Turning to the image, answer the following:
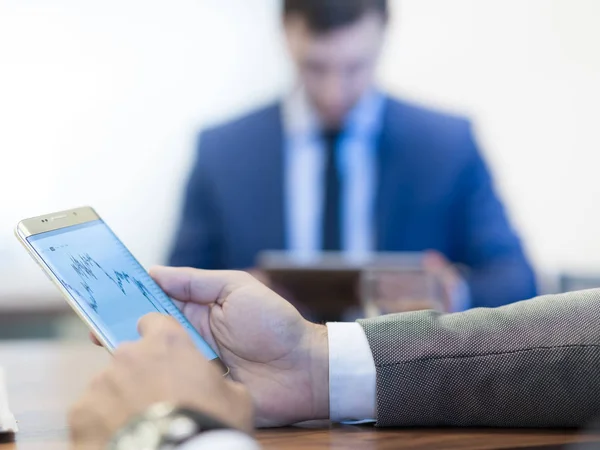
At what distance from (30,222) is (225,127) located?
1.83 metres

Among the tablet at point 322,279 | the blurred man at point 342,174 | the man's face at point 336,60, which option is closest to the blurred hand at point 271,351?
the tablet at point 322,279

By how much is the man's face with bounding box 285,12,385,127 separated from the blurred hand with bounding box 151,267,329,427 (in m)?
1.83

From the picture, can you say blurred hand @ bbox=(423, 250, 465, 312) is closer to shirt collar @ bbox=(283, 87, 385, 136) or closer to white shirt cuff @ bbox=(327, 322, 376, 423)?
shirt collar @ bbox=(283, 87, 385, 136)

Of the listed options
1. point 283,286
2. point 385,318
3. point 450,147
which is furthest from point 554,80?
point 385,318

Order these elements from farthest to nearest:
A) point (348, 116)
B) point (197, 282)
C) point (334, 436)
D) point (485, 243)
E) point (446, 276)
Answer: point (348, 116) < point (485, 243) < point (446, 276) < point (197, 282) < point (334, 436)

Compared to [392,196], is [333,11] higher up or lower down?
higher up

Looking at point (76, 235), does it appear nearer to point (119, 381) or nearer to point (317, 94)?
point (119, 381)

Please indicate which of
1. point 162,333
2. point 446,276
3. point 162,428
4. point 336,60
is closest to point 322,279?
point 446,276

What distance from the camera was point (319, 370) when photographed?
86cm

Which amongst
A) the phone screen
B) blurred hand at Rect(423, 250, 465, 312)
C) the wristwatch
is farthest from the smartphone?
blurred hand at Rect(423, 250, 465, 312)

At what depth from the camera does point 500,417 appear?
0.79 metres

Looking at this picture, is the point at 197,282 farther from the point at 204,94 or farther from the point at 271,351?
the point at 204,94

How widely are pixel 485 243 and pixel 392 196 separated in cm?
33

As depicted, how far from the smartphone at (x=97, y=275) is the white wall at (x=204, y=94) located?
148 centimetres
